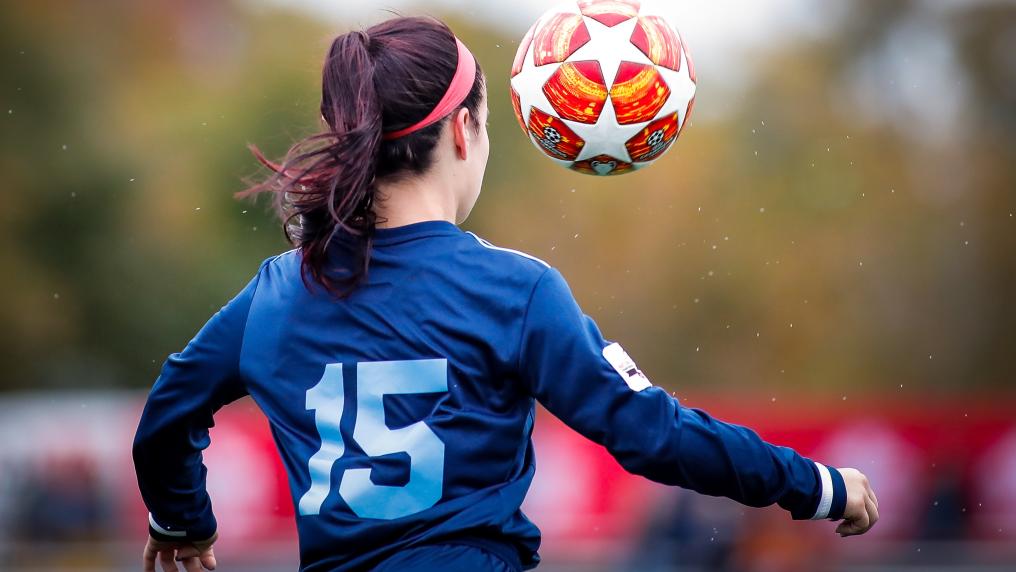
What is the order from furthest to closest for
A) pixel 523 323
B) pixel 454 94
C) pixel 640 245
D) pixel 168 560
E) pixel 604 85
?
pixel 640 245, pixel 604 85, pixel 168 560, pixel 454 94, pixel 523 323

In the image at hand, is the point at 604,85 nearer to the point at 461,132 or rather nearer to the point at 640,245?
the point at 461,132

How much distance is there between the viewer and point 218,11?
108 ft

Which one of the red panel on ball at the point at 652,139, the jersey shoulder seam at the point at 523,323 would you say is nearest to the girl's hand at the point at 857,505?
the jersey shoulder seam at the point at 523,323

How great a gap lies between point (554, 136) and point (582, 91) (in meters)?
0.16

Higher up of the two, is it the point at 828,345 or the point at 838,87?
the point at 838,87

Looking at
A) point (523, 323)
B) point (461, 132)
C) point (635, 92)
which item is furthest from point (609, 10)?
point (523, 323)

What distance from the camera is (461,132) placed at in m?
2.43

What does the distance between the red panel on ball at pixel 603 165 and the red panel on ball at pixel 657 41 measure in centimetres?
30

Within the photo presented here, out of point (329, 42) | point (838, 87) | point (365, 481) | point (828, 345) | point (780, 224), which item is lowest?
point (828, 345)

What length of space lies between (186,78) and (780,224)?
15.3 meters

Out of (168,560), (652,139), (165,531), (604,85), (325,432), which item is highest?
(604,85)

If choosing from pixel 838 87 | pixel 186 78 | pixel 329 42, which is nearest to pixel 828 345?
pixel 838 87

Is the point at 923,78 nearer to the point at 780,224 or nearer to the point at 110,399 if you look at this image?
the point at 780,224

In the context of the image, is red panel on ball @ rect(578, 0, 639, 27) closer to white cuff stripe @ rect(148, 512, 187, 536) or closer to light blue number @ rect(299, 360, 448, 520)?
light blue number @ rect(299, 360, 448, 520)
